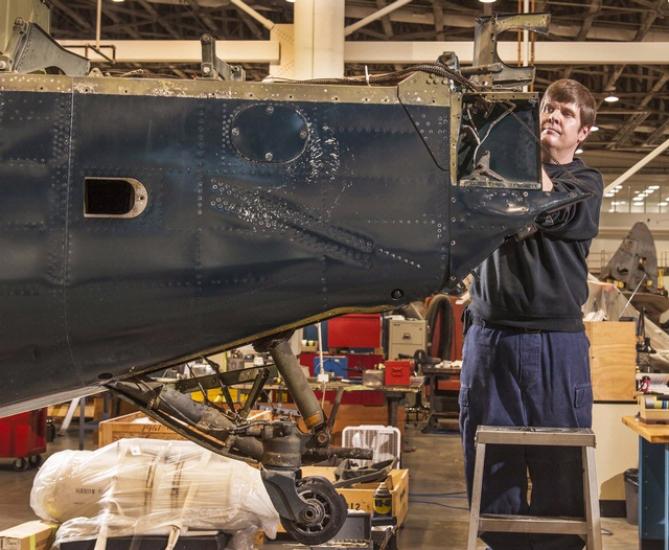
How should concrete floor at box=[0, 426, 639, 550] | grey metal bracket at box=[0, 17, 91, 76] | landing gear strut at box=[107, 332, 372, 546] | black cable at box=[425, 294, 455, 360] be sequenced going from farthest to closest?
black cable at box=[425, 294, 455, 360], concrete floor at box=[0, 426, 639, 550], grey metal bracket at box=[0, 17, 91, 76], landing gear strut at box=[107, 332, 372, 546]

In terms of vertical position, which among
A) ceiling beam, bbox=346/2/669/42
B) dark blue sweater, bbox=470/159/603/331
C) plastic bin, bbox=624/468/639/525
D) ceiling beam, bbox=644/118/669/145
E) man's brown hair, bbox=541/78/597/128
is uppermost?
ceiling beam, bbox=346/2/669/42

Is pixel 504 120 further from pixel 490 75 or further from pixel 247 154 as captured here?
pixel 247 154

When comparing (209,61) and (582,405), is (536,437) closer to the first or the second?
(582,405)

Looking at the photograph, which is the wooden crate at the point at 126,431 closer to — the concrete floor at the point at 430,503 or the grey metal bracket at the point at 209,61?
the concrete floor at the point at 430,503

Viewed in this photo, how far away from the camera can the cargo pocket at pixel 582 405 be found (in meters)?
3.70

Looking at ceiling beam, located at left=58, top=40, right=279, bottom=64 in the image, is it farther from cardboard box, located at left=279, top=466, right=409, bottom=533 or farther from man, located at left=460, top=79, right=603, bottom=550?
man, located at left=460, top=79, right=603, bottom=550

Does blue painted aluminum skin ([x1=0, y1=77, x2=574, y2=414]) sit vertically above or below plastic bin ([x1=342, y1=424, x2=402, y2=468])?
above

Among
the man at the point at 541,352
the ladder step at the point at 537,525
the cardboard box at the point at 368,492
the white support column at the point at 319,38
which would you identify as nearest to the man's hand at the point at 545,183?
the man at the point at 541,352

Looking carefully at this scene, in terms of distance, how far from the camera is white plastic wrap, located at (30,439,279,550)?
4.51 metres

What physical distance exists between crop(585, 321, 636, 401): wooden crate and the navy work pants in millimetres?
3335

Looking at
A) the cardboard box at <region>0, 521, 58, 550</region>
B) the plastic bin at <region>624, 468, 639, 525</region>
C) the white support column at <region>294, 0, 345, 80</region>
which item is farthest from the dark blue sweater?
the white support column at <region>294, 0, 345, 80</region>

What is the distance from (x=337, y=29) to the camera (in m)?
10.0

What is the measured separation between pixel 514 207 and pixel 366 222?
564 mm

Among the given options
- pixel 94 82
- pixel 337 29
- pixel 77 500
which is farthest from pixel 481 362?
pixel 337 29
